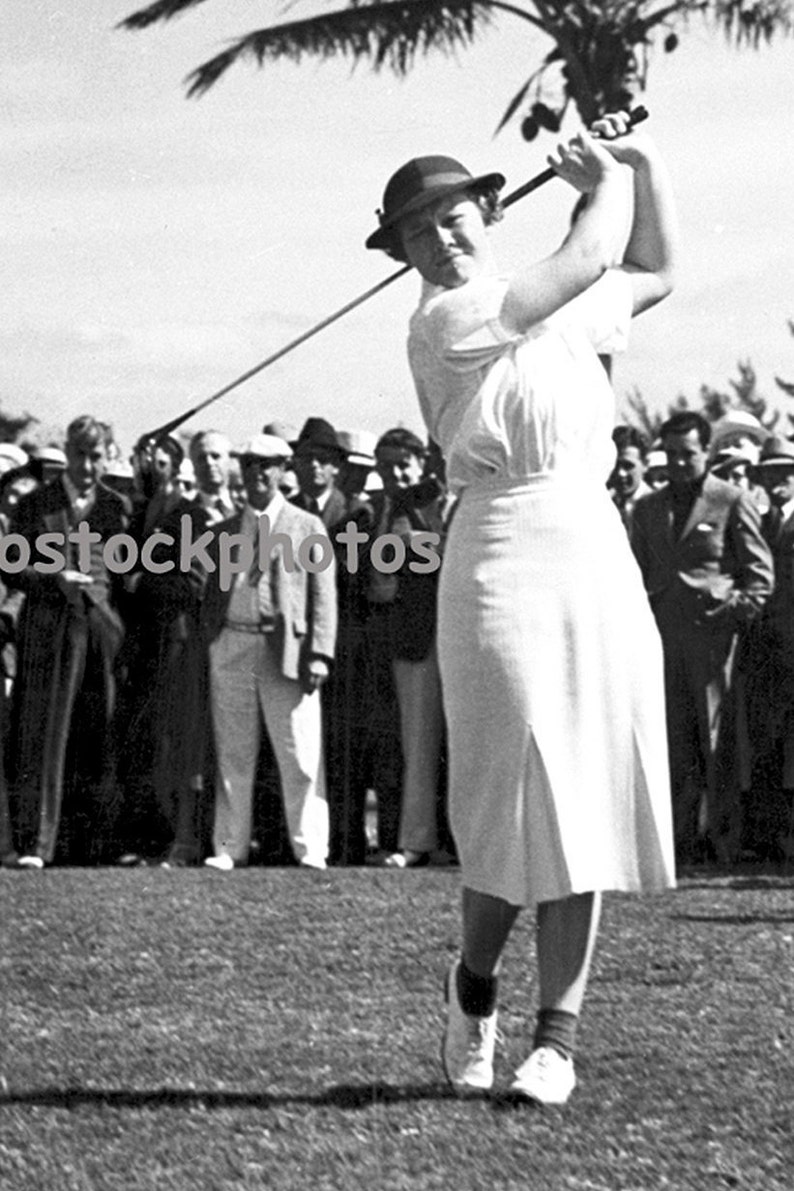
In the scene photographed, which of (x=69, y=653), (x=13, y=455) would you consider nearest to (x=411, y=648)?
(x=69, y=653)

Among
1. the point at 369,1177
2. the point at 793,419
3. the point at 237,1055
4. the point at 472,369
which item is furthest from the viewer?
the point at 793,419

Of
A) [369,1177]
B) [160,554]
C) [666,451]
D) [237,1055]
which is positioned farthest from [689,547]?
[369,1177]

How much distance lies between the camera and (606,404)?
6.12 m

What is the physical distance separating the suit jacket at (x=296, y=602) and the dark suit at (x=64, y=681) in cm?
57

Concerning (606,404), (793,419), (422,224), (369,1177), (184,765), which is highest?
(793,419)

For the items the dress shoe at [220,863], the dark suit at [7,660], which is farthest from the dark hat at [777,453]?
the dark suit at [7,660]

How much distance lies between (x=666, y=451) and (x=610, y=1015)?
5708 mm

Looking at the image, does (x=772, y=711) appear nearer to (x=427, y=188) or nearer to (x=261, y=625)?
(x=261, y=625)

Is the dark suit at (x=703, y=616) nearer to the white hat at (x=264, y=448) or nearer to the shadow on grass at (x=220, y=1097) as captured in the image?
A: the white hat at (x=264, y=448)

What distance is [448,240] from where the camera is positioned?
20.6 ft

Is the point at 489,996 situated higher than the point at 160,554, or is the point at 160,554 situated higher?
the point at 160,554

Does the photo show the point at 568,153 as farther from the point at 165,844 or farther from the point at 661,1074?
the point at 165,844

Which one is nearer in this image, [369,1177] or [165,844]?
[369,1177]

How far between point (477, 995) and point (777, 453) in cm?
784
